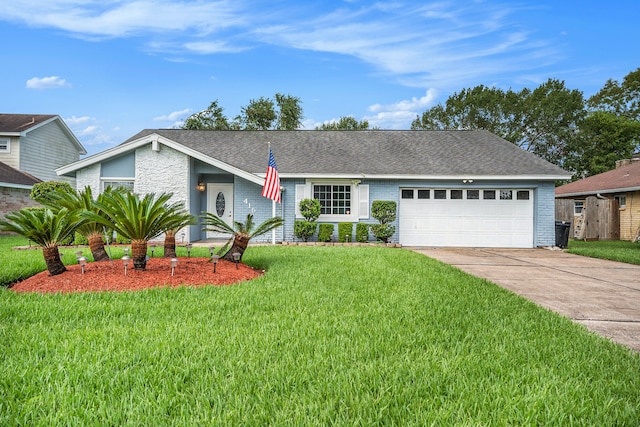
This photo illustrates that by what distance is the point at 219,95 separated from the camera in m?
29.9

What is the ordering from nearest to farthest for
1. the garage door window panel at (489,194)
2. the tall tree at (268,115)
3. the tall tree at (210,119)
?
the garage door window panel at (489,194) < the tall tree at (210,119) < the tall tree at (268,115)

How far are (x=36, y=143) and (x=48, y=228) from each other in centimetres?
2104

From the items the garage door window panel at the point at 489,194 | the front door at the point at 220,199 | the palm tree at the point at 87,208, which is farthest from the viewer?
the front door at the point at 220,199

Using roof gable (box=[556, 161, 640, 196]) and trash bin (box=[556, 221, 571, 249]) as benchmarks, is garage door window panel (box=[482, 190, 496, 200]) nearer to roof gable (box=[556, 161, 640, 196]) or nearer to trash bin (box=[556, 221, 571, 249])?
trash bin (box=[556, 221, 571, 249])

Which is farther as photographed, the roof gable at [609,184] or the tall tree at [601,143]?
the tall tree at [601,143]

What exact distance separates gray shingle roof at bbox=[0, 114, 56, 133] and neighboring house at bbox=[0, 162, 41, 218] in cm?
269

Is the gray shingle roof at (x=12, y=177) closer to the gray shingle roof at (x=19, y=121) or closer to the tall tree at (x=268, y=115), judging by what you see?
the gray shingle roof at (x=19, y=121)

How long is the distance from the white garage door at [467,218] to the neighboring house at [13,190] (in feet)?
57.3

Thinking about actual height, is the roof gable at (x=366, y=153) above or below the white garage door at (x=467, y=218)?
above

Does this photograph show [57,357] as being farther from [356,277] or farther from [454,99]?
[454,99]

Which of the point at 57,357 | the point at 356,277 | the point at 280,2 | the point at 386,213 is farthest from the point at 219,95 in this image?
the point at 57,357

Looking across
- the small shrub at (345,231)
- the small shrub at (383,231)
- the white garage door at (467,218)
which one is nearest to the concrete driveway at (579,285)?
the white garage door at (467,218)

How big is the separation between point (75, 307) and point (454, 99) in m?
38.0

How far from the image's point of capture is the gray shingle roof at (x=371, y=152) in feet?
45.4
